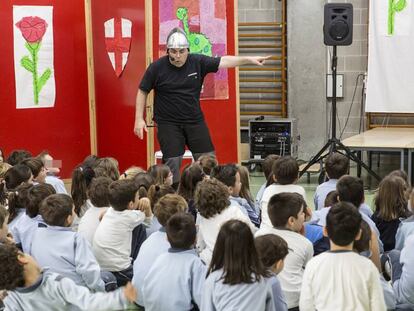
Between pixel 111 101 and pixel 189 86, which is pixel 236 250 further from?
pixel 111 101

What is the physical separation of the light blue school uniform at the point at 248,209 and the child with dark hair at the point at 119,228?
1.99 ft

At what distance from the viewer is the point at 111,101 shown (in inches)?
339

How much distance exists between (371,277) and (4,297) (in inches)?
62.9

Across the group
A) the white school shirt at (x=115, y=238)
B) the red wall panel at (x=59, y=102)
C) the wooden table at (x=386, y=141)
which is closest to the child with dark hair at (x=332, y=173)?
the white school shirt at (x=115, y=238)

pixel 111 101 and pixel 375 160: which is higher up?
pixel 111 101

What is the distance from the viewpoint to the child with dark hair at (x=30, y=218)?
4.61m

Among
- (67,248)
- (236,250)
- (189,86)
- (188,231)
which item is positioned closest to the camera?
(236,250)

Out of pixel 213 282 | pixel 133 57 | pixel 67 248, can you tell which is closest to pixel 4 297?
pixel 67 248

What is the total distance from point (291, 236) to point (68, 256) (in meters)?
1.17

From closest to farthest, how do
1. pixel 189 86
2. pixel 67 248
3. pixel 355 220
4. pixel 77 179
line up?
1. pixel 355 220
2. pixel 67 248
3. pixel 77 179
4. pixel 189 86

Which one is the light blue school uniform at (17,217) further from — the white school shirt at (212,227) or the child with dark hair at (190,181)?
the white school shirt at (212,227)

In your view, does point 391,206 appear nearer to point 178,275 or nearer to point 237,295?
point 178,275

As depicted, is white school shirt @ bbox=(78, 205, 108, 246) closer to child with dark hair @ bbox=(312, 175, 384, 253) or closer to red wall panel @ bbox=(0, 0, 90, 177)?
child with dark hair @ bbox=(312, 175, 384, 253)

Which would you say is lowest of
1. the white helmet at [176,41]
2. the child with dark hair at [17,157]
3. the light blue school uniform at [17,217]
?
the light blue school uniform at [17,217]
